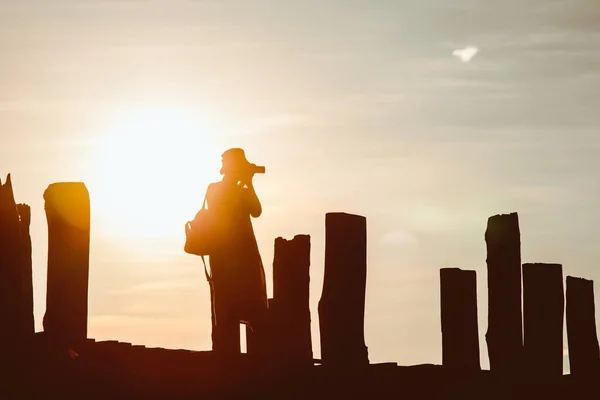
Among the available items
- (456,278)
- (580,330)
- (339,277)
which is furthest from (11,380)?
(580,330)

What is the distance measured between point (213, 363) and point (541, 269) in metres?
4.39

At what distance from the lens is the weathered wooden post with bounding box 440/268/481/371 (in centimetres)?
1541

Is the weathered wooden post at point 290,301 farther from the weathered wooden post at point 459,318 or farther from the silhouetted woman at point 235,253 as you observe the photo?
the weathered wooden post at point 459,318

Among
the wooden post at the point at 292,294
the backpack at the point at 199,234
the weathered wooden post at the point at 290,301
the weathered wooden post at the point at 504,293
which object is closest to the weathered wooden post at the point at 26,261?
the backpack at the point at 199,234

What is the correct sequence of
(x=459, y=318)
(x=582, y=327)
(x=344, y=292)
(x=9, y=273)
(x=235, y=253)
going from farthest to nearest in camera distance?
(x=582, y=327)
(x=459, y=318)
(x=235, y=253)
(x=344, y=292)
(x=9, y=273)

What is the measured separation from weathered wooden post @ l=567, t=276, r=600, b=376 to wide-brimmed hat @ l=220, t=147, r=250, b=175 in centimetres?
429

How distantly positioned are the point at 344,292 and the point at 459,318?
1.76 m

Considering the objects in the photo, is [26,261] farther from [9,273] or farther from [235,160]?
[235,160]

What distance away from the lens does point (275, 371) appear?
13.4 meters

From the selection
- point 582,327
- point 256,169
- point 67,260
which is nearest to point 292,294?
point 256,169

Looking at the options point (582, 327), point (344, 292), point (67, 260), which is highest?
point (67, 260)

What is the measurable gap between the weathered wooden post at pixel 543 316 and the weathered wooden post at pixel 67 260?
16.5ft

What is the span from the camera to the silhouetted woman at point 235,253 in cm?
1438

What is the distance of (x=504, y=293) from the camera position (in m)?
15.5
